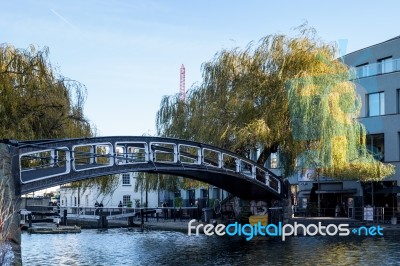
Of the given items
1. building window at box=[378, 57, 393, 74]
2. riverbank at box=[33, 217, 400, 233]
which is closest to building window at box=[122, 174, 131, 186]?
riverbank at box=[33, 217, 400, 233]

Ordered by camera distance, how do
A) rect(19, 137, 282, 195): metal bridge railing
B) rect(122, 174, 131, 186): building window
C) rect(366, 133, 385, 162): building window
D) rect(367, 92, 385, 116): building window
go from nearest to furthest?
rect(19, 137, 282, 195): metal bridge railing < rect(366, 133, 385, 162): building window < rect(367, 92, 385, 116): building window < rect(122, 174, 131, 186): building window

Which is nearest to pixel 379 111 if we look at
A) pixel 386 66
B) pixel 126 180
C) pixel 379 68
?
pixel 379 68

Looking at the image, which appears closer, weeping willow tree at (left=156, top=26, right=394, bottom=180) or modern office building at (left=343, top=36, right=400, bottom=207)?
weeping willow tree at (left=156, top=26, right=394, bottom=180)

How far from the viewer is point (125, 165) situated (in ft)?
69.9

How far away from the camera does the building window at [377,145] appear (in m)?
39.0

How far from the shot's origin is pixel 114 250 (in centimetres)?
2295

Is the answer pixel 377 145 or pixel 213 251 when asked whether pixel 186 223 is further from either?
pixel 213 251

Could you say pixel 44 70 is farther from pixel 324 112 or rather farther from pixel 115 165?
pixel 324 112

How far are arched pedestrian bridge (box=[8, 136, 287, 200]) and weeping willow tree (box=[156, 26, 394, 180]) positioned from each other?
1.38 meters

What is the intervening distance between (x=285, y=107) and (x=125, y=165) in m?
11.2

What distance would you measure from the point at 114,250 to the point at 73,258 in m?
2.79

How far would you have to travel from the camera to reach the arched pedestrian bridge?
1792 centimetres

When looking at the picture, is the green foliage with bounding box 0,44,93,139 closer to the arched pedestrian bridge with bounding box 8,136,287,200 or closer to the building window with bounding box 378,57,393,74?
the arched pedestrian bridge with bounding box 8,136,287,200

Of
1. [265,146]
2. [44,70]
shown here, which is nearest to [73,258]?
[44,70]
